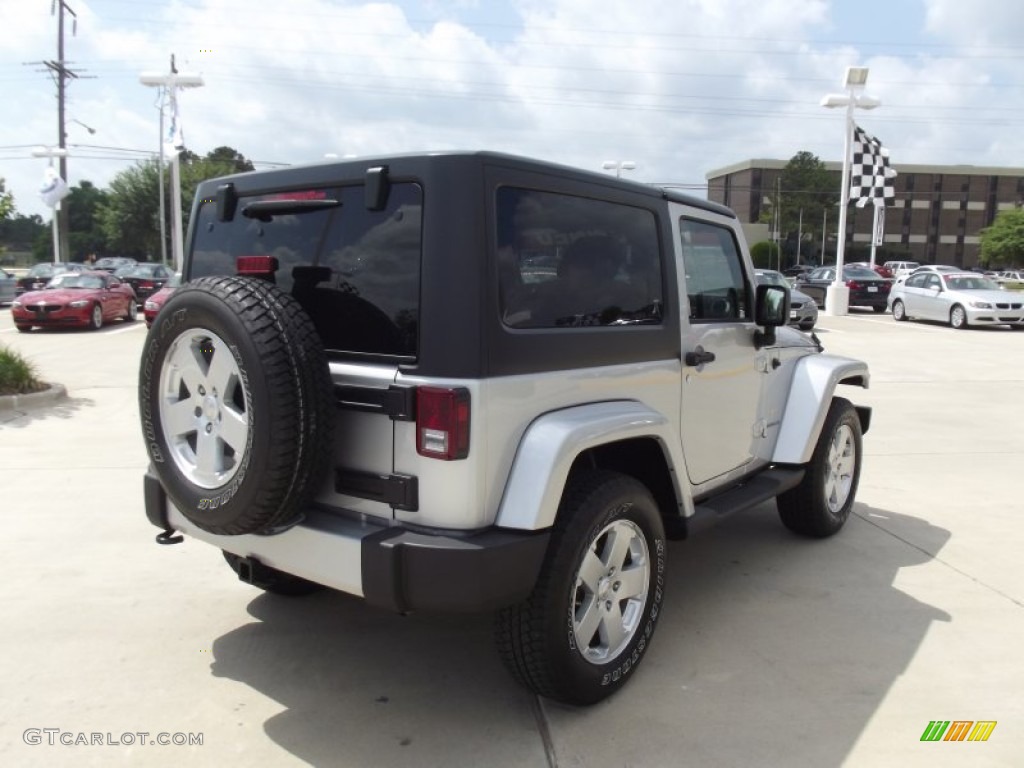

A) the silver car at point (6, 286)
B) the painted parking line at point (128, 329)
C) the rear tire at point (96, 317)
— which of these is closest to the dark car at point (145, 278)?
the painted parking line at point (128, 329)

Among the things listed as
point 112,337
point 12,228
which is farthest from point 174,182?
point 12,228

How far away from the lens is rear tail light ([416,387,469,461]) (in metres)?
2.47

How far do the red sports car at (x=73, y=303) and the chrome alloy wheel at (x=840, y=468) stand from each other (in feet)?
53.9

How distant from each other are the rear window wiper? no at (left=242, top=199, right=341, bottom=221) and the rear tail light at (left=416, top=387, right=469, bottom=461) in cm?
84

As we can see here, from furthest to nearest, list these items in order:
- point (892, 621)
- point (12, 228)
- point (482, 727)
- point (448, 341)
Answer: point (12, 228), point (892, 621), point (482, 727), point (448, 341)

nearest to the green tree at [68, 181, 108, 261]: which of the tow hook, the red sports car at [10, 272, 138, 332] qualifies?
the red sports car at [10, 272, 138, 332]

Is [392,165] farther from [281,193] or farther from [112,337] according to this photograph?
[112,337]

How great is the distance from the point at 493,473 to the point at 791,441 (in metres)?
2.40

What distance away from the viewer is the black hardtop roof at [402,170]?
2.58 m

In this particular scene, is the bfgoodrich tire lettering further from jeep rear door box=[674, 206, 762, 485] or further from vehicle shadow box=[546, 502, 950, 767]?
jeep rear door box=[674, 206, 762, 485]

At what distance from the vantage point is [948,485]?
19.9 ft

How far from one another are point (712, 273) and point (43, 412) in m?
7.35

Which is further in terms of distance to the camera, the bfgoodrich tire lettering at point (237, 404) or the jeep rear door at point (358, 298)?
the jeep rear door at point (358, 298)

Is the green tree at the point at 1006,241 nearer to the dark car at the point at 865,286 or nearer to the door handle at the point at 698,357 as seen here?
the dark car at the point at 865,286
